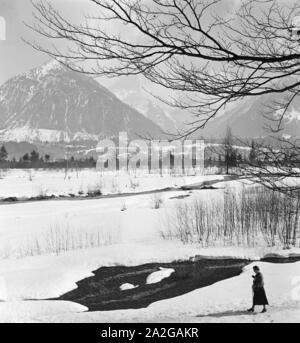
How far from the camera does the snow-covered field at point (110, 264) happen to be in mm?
10766

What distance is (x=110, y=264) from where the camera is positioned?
1823cm

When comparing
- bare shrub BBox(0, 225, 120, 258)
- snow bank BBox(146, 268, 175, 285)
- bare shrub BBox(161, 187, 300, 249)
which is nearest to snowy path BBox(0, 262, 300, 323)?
snow bank BBox(146, 268, 175, 285)

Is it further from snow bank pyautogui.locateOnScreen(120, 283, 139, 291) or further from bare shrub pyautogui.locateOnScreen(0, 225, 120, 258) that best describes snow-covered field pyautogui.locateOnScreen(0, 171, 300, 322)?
snow bank pyautogui.locateOnScreen(120, 283, 139, 291)

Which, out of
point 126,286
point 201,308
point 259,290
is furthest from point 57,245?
point 259,290

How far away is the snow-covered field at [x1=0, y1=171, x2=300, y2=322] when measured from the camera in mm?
10766

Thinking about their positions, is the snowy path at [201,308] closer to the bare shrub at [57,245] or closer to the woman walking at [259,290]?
the woman walking at [259,290]

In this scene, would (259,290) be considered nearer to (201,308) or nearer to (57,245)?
(201,308)

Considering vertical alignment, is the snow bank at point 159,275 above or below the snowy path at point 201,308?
below

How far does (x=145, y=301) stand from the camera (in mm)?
13180

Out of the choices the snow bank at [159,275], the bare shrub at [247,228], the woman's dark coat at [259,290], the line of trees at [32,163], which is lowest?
the snow bank at [159,275]

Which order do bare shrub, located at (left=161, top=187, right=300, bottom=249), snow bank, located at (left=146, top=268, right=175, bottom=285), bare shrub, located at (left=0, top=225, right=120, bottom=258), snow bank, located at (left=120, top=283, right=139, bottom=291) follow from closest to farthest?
snow bank, located at (left=120, top=283, right=139, bottom=291), snow bank, located at (left=146, top=268, right=175, bottom=285), bare shrub, located at (left=0, top=225, right=120, bottom=258), bare shrub, located at (left=161, top=187, right=300, bottom=249)

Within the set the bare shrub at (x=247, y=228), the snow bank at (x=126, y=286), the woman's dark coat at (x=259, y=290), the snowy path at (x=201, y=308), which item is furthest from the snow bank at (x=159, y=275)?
the woman's dark coat at (x=259, y=290)

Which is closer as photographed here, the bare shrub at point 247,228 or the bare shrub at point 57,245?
the bare shrub at point 57,245

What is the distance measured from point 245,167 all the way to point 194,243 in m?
17.5
